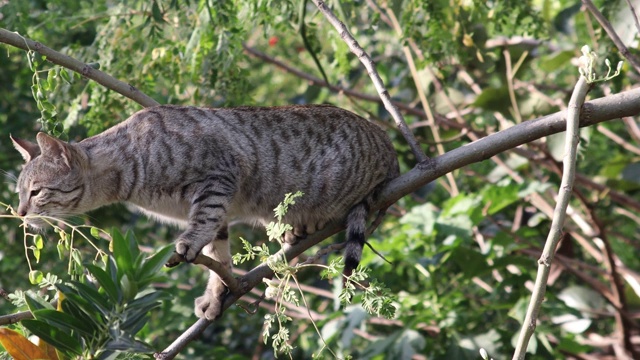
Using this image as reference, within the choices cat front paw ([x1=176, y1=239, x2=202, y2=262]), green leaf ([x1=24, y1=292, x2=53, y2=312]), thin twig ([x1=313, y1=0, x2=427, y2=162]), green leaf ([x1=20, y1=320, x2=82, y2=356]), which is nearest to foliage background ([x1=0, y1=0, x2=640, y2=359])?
thin twig ([x1=313, y1=0, x2=427, y2=162])

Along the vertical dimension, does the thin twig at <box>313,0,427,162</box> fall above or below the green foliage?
above

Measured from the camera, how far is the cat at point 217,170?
3879 millimetres

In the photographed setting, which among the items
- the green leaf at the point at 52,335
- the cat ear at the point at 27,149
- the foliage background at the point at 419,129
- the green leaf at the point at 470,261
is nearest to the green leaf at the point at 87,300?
the green leaf at the point at 52,335

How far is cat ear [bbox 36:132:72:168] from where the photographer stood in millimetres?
3703

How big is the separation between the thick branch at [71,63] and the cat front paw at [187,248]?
67cm

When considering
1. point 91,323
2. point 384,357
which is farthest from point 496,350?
point 91,323

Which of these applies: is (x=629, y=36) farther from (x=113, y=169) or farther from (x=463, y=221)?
(x=113, y=169)

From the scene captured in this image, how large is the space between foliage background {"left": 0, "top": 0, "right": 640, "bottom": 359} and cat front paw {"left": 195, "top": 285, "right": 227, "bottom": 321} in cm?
97

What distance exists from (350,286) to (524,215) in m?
4.03

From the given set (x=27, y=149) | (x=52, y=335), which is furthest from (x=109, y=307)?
(x=27, y=149)

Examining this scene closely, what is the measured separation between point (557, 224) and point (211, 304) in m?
1.73

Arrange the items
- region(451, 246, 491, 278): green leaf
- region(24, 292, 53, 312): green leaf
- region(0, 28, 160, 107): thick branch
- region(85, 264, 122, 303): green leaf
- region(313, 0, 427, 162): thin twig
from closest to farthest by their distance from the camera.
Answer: region(85, 264, 122, 303): green leaf → region(24, 292, 53, 312): green leaf → region(0, 28, 160, 107): thick branch → region(313, 0, 427, 162): thin twig → region(451, 246, 491, 278): green leaf

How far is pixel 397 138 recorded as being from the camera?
612 cm

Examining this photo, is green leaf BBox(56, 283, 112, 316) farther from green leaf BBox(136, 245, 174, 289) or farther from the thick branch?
the thick branch
